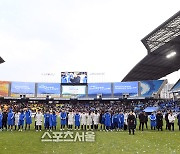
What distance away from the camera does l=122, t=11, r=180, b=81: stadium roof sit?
39.2 metres

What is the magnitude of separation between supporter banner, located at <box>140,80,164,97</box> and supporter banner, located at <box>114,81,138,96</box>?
64.0 inches

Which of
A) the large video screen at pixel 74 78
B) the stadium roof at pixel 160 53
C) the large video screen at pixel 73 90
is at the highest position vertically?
the stadium roof at pixel 160 53

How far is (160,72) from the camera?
218ft

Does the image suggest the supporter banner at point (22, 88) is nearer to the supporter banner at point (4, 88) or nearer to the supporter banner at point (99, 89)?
the supporter banner at point (4, 88)

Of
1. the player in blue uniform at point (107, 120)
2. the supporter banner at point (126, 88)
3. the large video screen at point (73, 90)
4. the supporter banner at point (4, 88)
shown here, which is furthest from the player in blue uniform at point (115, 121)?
the supporter banner at point (4, 88)

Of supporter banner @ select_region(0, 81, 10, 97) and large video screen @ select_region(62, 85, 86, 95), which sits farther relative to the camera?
large video screen @ select_region(62, 85, 86, 95)

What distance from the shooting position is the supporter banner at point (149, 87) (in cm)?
6438

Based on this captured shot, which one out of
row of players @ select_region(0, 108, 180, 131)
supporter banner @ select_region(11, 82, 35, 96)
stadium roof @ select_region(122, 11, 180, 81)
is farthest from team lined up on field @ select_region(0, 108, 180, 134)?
supporter banner @ select_region(11, 82, 35, 96)

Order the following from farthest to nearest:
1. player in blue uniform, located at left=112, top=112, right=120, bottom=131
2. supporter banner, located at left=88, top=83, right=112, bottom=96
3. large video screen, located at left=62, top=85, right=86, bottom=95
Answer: supporter banner, located at left=88, top=83, right=112, bottom=96
large video screen, located at left=62, top=85, right=86, bottom=95
player in blue uniform, located at left=112, top=112, right=120, bottom=131

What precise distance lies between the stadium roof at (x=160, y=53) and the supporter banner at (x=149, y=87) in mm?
2480

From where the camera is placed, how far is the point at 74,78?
6831cm

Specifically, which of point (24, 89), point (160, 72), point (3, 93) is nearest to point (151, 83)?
point (160, 72)

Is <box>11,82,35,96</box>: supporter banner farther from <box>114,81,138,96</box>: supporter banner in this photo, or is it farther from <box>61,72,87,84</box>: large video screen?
<box>114,81,138,96</box>: supporter banner

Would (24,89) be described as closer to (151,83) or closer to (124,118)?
(151,83)
